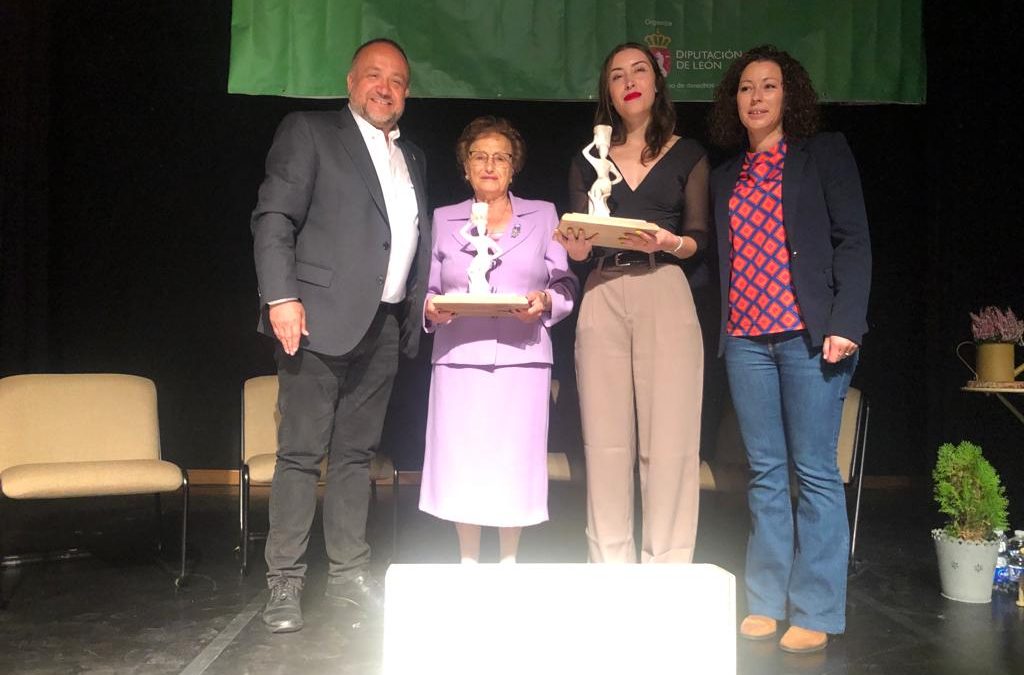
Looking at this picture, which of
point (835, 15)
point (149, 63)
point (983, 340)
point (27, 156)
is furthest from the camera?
point (149, 63)

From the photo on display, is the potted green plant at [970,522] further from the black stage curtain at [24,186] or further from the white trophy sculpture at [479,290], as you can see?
the black stage curtain at [24,186]

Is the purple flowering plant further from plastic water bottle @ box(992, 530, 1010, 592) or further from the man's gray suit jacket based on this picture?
the man's gray suit jacket

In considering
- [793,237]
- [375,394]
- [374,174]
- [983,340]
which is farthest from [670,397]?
[983,340]

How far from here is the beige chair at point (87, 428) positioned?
3.50 m

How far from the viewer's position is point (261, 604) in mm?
3158

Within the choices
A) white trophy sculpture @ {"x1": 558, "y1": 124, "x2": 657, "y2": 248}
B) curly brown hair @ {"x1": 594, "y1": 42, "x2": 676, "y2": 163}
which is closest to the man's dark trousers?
white trophy sculpture @ {"x1": 558, "y1": 124, "x2": 657, "y2": 248}

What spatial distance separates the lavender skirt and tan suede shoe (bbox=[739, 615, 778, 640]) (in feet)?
2.40

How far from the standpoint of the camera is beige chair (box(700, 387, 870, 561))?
3592mm

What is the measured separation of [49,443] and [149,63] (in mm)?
2584

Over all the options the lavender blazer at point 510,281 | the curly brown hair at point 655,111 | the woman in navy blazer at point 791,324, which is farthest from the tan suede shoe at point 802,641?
the curly brown hair at point 655,111

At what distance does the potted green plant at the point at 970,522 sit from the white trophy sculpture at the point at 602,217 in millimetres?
1694

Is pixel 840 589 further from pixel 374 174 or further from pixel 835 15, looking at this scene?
pixel 835 15

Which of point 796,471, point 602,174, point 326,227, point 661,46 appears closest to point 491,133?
point 602,174

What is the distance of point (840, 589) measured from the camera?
105 inches
